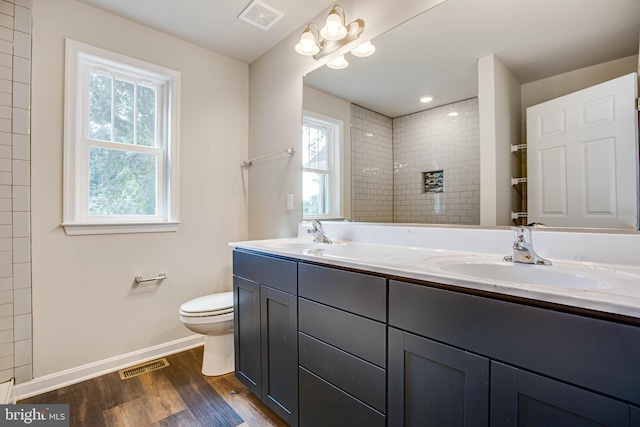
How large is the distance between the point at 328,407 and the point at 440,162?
3.95 feet

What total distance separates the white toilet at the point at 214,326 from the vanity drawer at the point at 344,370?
2.59 feet

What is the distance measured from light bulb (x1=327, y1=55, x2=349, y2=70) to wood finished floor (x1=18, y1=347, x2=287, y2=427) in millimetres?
2054

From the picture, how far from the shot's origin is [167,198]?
7.50 ft

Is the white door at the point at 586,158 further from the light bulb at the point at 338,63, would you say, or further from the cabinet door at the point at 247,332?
the cabinet door at the point at 247,332

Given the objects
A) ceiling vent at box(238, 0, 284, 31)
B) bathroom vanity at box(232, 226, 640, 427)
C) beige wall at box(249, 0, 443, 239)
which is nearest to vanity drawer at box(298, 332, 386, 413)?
bathroom vanity at box(232, 226, 640, 427)

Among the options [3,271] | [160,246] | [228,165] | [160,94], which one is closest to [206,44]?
[160,94]

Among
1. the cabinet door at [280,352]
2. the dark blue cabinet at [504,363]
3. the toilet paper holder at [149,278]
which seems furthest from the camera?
the toilet paper holder at [149,278]

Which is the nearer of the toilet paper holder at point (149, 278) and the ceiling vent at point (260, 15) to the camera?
the ceiling vent at point (260, 15)

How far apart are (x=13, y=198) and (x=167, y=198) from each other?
0.83 m

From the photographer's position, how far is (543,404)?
0.65 metres

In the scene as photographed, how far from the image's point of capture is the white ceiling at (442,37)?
3.43 feet

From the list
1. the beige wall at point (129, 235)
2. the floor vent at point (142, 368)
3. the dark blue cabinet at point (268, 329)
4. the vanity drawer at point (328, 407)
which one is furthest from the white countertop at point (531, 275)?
the floor vent at point (142, 368)

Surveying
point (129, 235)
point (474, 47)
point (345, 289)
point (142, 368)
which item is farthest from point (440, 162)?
point (142, 368)

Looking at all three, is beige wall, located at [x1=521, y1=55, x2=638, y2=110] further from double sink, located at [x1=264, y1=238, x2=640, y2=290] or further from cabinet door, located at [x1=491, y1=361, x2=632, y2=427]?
cabinet door, located at [x1=491, y1=361, x2=632, y2=427]
